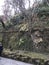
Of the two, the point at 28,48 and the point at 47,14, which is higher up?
the point at 47,14

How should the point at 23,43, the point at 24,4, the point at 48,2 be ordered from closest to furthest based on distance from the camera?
the point at 23,43, the point at 48,2, the point at 24,4

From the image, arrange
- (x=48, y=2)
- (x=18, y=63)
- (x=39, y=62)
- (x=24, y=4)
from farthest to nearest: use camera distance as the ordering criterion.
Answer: (x=24, y=4) < (x=48, y=2) < (x=18, y=63) < (x=39, y=62)

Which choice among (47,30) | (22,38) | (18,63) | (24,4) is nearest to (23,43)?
(22,38)

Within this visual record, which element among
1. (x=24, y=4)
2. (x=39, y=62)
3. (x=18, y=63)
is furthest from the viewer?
(x=24, y=4)

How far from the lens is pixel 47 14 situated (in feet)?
61.3

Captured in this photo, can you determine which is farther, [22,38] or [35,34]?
[22,38]

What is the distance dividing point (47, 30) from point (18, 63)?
4.71 m

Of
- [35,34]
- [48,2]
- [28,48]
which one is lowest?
[28,48]

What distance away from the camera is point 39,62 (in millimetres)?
11906

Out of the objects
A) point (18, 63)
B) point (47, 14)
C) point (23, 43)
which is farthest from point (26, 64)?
point (47, 14)

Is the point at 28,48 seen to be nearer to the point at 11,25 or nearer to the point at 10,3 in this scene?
the point at 11,25

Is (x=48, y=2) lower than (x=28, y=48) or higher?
higher

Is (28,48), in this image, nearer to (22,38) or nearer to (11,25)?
(22,38)

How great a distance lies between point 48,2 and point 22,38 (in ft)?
17.5
